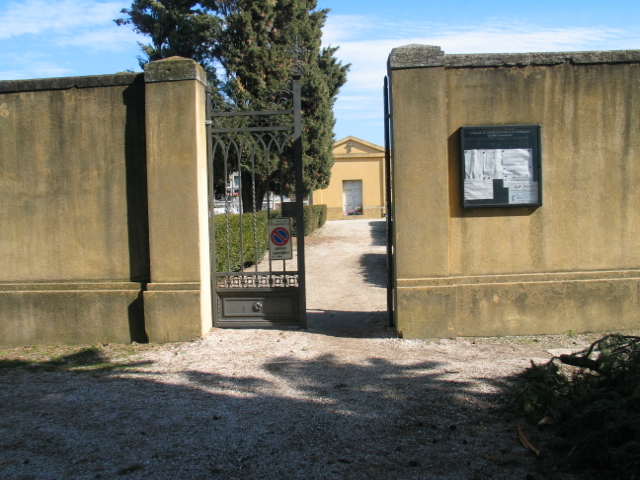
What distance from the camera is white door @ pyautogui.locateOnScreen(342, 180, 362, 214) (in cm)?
3391

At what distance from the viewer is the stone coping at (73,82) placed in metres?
6.78

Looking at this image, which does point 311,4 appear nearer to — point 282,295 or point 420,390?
point 282,295

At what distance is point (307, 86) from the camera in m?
19.0

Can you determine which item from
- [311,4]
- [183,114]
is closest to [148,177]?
[183,114]

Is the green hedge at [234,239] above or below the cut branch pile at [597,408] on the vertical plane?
above

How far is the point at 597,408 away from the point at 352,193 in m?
30.8

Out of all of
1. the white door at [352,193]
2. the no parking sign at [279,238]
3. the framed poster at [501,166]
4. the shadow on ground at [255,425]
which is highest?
the white door at [352,193]

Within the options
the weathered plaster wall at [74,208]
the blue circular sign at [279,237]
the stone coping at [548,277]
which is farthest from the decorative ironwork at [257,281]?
the stone coping at [548,277]

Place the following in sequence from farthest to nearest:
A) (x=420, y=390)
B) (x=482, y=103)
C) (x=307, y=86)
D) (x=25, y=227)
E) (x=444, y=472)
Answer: (x=307, y=86)
(x=25, y=227)
(x=482, y=103)
(x=420, y=390)
(x=444, y=472)

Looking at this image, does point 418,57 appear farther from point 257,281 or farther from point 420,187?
point 257,281

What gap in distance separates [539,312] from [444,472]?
12.2 ft

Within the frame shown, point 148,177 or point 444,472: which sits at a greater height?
point 148,177

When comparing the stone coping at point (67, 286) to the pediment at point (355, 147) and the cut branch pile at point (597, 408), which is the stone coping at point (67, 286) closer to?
the cut branch pile at point (597, 408)

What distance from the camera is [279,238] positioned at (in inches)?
279
